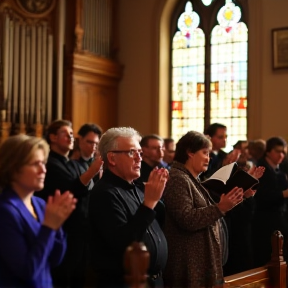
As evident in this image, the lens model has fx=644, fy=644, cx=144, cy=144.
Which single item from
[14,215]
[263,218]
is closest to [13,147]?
[14,215]

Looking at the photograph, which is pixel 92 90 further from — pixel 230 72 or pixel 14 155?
pixel 14 155

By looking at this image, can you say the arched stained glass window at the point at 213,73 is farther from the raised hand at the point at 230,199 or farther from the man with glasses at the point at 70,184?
the raised hand at the point at 230,199

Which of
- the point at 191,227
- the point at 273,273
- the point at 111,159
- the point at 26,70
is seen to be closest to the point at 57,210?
the point at 111,159

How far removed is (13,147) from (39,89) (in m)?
7.58

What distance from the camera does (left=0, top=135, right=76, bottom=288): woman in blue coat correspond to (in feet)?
7.84

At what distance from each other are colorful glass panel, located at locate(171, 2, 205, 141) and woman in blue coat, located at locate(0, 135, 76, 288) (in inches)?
330

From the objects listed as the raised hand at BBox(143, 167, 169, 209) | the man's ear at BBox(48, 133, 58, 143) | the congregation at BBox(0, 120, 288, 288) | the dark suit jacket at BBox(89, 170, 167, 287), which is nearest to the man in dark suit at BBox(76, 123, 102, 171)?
the congregation at BBox(0, 120, 288, 288)

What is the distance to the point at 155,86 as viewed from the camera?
10867 mm

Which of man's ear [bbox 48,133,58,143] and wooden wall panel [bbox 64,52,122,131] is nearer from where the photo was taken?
man's ear [bbox 48,133,58,143]

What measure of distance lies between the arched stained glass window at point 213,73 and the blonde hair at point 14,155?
26.2ft

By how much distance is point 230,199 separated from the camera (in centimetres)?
351

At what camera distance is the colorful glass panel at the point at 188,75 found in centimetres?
1089

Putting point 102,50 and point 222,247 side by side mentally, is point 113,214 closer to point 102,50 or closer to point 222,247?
point 222,247

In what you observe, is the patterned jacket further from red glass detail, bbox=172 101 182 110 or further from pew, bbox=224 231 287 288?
red glass detail, bbox=172 101 182 110
